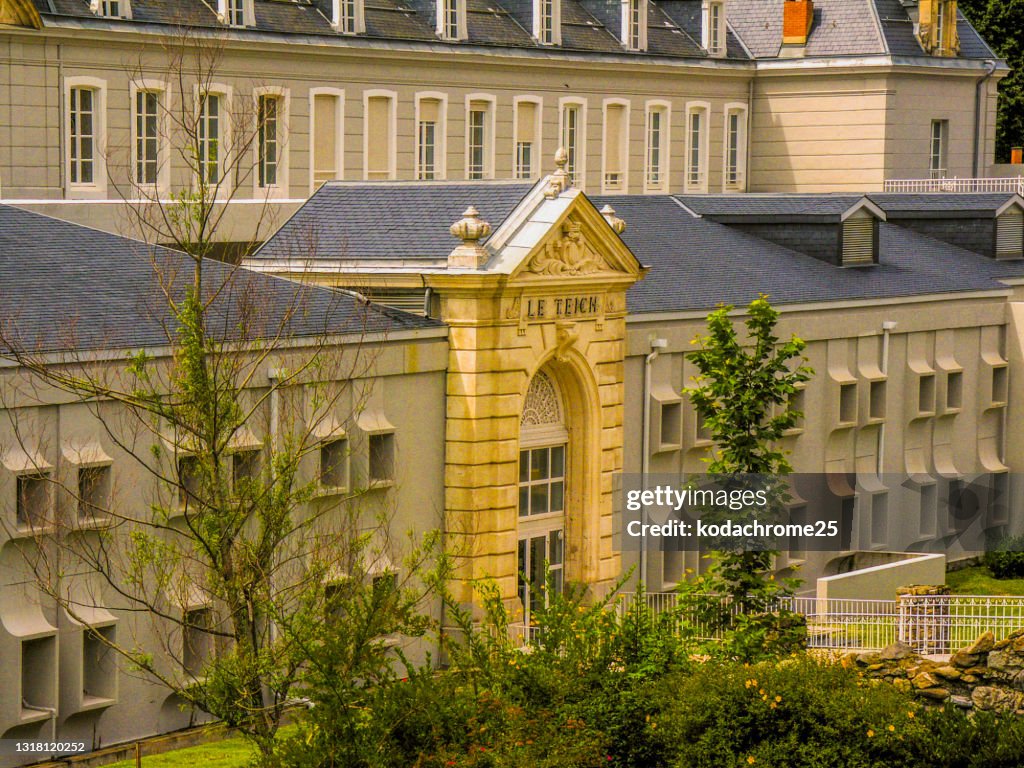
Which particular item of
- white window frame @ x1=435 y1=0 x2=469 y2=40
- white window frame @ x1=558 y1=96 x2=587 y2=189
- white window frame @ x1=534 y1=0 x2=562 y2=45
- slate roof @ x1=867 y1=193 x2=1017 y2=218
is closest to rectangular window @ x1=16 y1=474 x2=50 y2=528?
white window frame @ x1=435 y1=0 x2=469 y2=40

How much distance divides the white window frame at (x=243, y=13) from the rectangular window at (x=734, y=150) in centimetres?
1847

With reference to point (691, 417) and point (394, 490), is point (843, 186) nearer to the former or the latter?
point (691, 417)

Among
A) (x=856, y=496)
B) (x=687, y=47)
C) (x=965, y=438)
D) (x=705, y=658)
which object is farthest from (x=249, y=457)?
(x=687, y=47)

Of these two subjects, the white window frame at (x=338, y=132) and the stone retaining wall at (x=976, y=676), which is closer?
the stone retaining wall at (x=976, y=676)

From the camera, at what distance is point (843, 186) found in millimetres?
60344

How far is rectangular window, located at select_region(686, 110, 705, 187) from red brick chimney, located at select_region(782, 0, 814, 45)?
3.30 metres

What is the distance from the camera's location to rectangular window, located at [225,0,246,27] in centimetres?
4394

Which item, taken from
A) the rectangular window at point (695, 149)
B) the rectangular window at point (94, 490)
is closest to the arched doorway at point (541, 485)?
the rectangular window at point (94, 490)

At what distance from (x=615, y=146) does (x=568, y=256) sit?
71.2 feet

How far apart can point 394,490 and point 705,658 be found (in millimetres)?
5926

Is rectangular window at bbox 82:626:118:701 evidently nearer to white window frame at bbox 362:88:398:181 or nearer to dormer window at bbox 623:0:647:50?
white window frame at bbox 362:88:398:181

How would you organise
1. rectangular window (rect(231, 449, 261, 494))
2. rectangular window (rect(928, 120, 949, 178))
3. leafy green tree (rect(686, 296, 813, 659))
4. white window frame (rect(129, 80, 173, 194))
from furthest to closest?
rectangular window (rect(928, 120, 949, 178)) < white window frame (rect(129, 80, 173, 194)) < leafy green tree (rect(686, 296, 813, 659)) < rectangular window (rect(231, 449, 261, 494))

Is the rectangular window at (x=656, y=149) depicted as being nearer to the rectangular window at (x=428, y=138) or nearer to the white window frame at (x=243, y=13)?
the rectangular window at (x=428, y=138)

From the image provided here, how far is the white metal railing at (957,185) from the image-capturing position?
5975 cm
